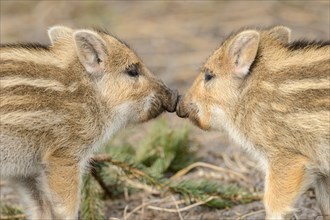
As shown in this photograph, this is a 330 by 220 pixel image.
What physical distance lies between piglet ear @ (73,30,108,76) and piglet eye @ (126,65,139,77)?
25 centimetres

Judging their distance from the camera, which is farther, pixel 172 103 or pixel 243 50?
pixel 172 103

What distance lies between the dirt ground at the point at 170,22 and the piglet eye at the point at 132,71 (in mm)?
3060

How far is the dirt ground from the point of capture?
11305 millimetres

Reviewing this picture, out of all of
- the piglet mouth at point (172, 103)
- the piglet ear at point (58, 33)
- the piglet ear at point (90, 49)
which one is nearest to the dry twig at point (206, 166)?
the piglet mouth at point (172, 103)

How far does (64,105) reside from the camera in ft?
20.0

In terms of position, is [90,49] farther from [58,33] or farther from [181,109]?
[181,109]

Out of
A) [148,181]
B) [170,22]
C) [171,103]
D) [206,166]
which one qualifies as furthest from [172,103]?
[170,22]

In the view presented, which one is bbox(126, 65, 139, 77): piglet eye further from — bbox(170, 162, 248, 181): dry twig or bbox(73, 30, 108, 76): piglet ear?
bbox(170, 162, 248, 181): dry twig

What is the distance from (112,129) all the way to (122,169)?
684 millimetres

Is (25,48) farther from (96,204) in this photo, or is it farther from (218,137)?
(218,137)

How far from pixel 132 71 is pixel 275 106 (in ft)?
3.97

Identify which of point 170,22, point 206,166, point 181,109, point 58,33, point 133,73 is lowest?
point 206,166

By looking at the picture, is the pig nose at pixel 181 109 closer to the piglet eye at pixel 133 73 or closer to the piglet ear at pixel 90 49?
the piglet eye at pixel 133 73

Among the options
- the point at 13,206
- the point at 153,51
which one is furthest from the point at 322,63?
the point at 153,51
